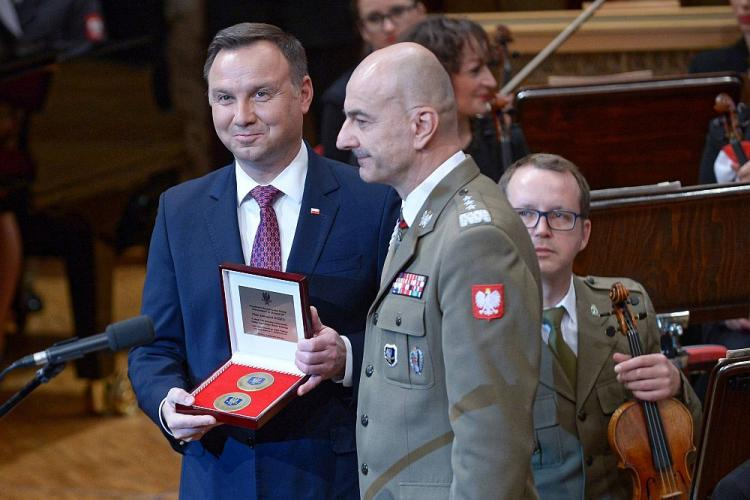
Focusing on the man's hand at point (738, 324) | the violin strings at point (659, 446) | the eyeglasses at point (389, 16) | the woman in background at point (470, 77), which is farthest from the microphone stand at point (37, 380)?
the eyeglasses at point (389, 16)

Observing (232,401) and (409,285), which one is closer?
(409,285)

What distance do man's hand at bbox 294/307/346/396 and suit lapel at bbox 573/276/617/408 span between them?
22.7 inches

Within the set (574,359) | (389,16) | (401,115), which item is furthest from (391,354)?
(389,16)

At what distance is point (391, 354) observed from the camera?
6.57 ft

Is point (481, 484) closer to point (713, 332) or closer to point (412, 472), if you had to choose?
point (412, 472)

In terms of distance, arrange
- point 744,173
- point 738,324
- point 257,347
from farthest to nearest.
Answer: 1. point 744,173
2. point 738,324
3. point 257,347

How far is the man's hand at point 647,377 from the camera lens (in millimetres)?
2451

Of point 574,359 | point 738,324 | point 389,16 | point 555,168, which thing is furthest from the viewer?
point 389,16

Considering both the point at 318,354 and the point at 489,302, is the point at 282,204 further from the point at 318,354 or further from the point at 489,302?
the point at 489,302

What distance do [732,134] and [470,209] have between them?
2.07 meters

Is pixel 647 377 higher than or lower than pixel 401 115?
lower

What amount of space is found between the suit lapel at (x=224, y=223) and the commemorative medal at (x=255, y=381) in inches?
9.2

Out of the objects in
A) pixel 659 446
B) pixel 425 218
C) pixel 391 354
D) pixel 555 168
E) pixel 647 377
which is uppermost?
pixel 425 218

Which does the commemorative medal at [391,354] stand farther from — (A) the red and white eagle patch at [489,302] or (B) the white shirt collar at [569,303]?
(B) the white shirt collar at [569,303]
